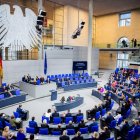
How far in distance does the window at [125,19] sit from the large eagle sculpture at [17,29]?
15825mm

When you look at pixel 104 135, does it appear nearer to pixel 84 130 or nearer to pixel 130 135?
pixel 130 135

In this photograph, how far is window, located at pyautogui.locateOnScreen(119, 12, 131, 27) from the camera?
29922 millimetres

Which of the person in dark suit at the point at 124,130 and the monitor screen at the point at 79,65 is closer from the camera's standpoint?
the person in dark suit at the point at 124,130

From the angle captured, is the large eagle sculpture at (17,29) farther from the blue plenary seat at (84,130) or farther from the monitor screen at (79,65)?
the blue plenary seat at (84,130)

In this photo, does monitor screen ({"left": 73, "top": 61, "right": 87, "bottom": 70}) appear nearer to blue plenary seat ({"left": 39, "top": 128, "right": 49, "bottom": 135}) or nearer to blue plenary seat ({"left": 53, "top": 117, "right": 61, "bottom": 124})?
blue plenary seat ({"left": 53, "top": 117, "right": 61, "bottom": 124})

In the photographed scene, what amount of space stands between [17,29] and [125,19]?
18551mm

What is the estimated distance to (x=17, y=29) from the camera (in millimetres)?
18406

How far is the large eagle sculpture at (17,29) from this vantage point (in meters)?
17.2

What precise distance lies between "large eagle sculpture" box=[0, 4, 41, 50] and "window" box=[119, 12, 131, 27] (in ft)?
51.9

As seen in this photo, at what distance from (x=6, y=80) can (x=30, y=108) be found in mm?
7509

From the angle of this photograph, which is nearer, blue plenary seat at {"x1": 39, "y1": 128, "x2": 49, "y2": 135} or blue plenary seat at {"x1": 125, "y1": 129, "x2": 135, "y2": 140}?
blue plenary seat at {"x1": 125, "y1": 129, "x2": 135, "y2": 140}

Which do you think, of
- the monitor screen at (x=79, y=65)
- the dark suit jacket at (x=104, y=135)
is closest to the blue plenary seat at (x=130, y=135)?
the dark suit jacket at (x=104, y=135)

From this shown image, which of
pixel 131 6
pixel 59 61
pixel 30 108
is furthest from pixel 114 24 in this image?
pixel 30 108

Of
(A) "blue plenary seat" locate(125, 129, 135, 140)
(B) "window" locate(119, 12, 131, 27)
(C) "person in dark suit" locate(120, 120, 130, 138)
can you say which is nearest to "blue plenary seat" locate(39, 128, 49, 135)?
(C) "person in dark suit" locate(120, 120, 130, 138)
